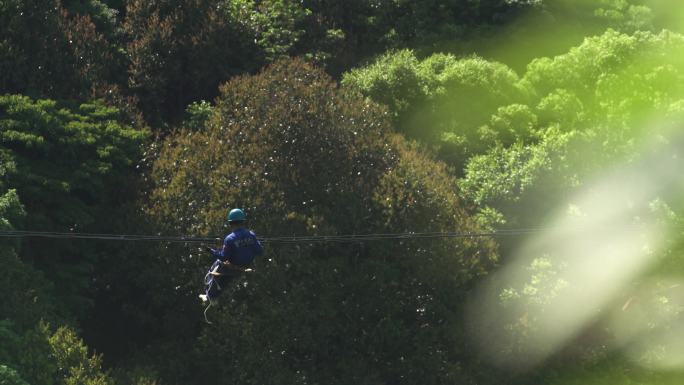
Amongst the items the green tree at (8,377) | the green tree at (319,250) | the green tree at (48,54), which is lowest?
the green tree at (319,250)

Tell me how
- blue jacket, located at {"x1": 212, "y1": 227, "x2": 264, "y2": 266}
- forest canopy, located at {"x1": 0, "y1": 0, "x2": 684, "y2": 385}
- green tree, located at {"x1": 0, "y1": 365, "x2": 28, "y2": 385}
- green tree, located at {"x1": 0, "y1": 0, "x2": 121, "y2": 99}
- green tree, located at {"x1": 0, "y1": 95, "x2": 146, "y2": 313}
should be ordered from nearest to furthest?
blue jacket, located at {"x1": 212, "y1": 227, "x2": 264, "y2": 266}, green tree, located at {"x1": 0, "y1": 365, "x2": 28, "y2": 385}, green tree, located at {"x1": 0, "y1": 95, "x2": 146, "y2": 313}, forest canopy, located at {"x1": 0, "y1": 0, "x2": 684, "y2": 385}, green tree, located at {"x1": 0, "y1": 0, "x2": 121, "y2": 99}

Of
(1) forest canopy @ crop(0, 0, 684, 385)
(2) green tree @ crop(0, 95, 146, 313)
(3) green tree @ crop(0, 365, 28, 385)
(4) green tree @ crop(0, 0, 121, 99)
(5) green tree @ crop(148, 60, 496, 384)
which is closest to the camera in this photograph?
(3) green tree @ crop(0, 365, 28, 385)

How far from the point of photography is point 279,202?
2758cm

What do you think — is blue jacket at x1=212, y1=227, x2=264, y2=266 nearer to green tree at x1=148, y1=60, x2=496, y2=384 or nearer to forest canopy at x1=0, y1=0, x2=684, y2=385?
forest canopy at x1=0, y1=0, x2=684, y2=385

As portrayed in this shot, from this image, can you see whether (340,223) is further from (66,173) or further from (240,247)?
(240,247)

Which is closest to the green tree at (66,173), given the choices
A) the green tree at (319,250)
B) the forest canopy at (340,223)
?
the forest canopy at (340,223)

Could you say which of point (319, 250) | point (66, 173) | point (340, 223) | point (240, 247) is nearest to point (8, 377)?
point (240, 247)

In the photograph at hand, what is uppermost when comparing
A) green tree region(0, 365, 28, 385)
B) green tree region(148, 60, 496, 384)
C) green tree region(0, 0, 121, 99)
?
green tree region(0, 0, 121, 99)

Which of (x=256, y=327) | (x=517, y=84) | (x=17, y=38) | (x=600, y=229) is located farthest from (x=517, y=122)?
(x=17, y=38)

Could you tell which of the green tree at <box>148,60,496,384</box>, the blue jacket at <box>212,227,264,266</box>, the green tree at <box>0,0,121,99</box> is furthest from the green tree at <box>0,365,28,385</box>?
the green tree at <box>0,0,121,99</box>

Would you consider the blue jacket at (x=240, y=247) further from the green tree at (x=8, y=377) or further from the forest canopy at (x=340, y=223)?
the forest canopy at (x=340, y=223)

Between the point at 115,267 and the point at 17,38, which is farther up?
the point at 17,38

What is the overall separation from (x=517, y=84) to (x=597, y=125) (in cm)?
432

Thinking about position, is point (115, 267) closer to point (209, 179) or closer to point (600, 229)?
point (209, 179)
